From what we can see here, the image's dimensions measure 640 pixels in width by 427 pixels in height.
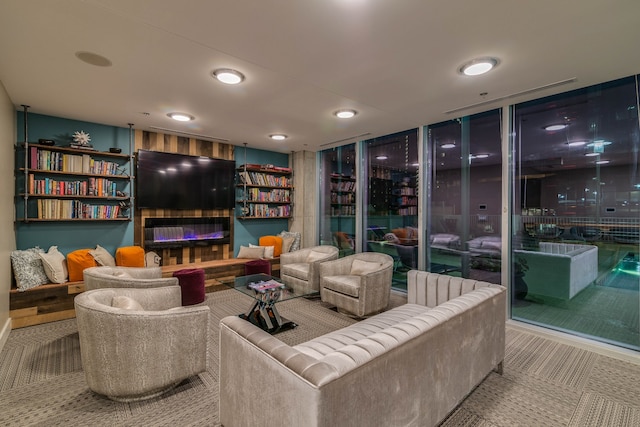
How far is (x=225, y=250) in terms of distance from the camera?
19.1ft

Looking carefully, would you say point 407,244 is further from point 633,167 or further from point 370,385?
point 370,385

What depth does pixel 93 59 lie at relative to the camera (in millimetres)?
2584

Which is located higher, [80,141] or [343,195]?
[80,141]

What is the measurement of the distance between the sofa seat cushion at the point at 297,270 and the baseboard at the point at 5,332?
3.28 meters

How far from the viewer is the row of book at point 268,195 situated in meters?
5.99

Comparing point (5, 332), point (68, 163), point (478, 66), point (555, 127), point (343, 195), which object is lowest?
point (5, 332)

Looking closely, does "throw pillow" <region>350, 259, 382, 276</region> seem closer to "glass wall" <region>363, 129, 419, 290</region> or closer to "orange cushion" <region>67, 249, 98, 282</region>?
"glass wall" <region>363, 129, 419, 290</region>

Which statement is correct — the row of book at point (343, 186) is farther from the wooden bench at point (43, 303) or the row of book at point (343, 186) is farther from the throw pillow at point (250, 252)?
the wooden bench at point (43, 303)

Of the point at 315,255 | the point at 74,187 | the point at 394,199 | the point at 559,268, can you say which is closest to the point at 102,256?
the point at 74,187

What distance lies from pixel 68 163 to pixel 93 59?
2.30m

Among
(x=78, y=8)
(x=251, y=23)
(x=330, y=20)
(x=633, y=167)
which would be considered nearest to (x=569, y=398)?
(x=633, y=167)

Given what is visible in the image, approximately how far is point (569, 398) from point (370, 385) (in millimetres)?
2032

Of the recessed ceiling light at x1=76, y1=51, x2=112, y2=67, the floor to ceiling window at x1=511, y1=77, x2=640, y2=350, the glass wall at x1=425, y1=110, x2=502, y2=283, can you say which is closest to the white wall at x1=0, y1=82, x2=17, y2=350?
the recessed ceiling light at x1=76, y1=51, x2=112, y2=67

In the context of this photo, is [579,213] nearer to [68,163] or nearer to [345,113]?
[345,113]
